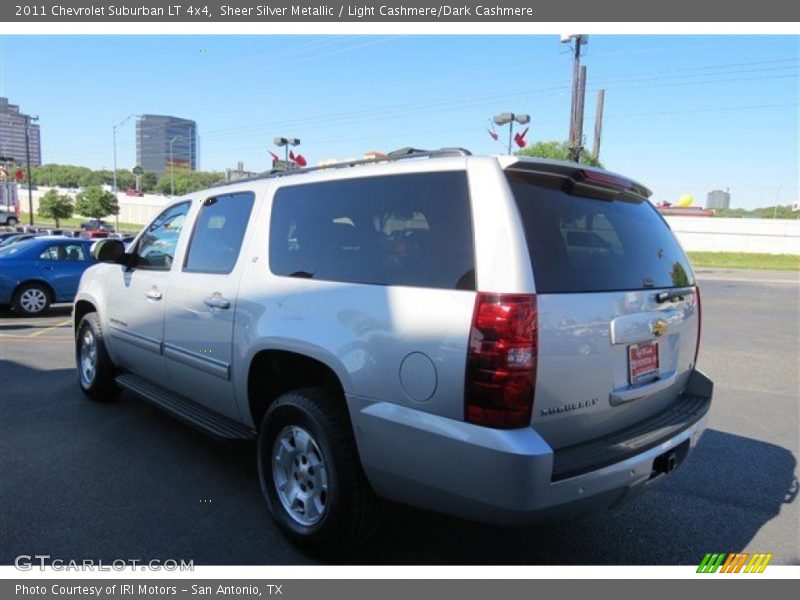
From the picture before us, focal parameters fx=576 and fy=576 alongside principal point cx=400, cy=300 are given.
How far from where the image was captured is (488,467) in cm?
223

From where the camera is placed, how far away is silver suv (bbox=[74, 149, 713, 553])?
228 cm

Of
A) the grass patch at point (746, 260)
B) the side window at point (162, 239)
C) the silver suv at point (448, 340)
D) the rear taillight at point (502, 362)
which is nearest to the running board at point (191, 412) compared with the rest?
the silver suv at point (448, 340)

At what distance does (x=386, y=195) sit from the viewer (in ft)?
9.36

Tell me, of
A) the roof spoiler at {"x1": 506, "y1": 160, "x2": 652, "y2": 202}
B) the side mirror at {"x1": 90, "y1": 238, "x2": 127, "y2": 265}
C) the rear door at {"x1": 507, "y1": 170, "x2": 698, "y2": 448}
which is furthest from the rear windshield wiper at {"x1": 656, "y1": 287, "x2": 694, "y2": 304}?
the side mirror at {"x1": 90, "y1": 238, "x2": 127, "y2": 265}

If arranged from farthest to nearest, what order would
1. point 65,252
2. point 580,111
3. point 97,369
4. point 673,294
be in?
point 580,111, point 65,252, point 97,369, point 673,294

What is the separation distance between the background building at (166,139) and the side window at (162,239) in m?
91.8

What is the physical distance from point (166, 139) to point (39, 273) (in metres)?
94.3

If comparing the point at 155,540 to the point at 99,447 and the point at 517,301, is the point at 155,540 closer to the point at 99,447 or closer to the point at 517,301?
the point at 99,447

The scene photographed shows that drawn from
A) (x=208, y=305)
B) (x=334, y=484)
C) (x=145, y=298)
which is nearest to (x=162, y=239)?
(x=145, y=298)

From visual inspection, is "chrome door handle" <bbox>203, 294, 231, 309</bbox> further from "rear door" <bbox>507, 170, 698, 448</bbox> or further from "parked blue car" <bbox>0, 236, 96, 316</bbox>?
"parked blue car" <bbox>0, 236, 96, 316</bbox>

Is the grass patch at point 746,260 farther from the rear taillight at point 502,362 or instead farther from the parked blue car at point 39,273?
the rear taillight at point 502,362

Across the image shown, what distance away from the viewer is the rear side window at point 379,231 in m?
2.49

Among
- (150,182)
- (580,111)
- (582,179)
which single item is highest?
(150,182)

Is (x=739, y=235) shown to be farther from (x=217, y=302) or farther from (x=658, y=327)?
(x=217, y=302)
